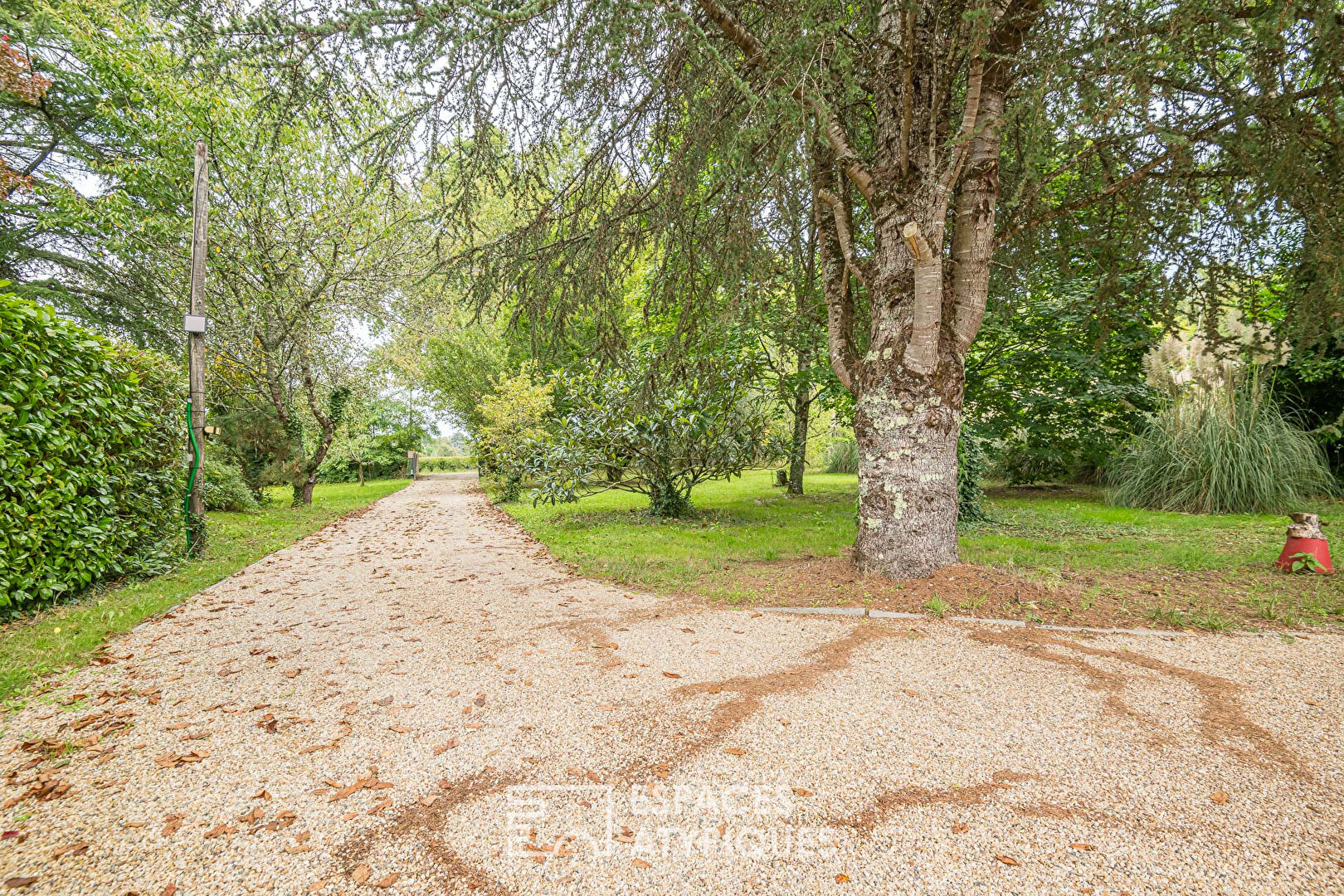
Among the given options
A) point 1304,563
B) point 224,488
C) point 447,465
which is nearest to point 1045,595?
point 1304,563

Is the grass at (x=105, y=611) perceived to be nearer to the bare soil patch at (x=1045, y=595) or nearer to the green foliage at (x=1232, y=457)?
the bare soil patch at (x=1045, y=595)

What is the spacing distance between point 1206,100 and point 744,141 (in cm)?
373

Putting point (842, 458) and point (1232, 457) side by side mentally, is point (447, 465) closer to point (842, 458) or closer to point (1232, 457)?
point (842, 458)

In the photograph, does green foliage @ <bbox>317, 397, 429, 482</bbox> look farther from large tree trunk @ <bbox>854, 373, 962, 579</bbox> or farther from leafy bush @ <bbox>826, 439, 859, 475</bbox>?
large tree trunk @ <bbox>854, 373, 962, 579</bbox>

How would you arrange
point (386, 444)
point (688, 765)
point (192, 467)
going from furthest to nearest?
point (386, 444) → point (192, 467) → point (688, 765)

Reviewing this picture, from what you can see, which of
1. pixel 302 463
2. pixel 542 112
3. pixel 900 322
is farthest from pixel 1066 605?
pixel 302 463

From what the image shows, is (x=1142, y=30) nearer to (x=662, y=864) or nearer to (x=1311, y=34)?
(x=1311, y=34)

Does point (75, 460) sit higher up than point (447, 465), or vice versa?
point (75, 460)

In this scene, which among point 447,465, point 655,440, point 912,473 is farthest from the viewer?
point 447,465

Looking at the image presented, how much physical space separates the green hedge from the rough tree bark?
5453 mm

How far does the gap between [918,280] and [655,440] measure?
452cm

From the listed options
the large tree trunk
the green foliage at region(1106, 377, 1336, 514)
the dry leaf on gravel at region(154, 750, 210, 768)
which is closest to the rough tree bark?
the large tree trunk

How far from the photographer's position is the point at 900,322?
4.04 m

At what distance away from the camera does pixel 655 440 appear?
25.2 ft
